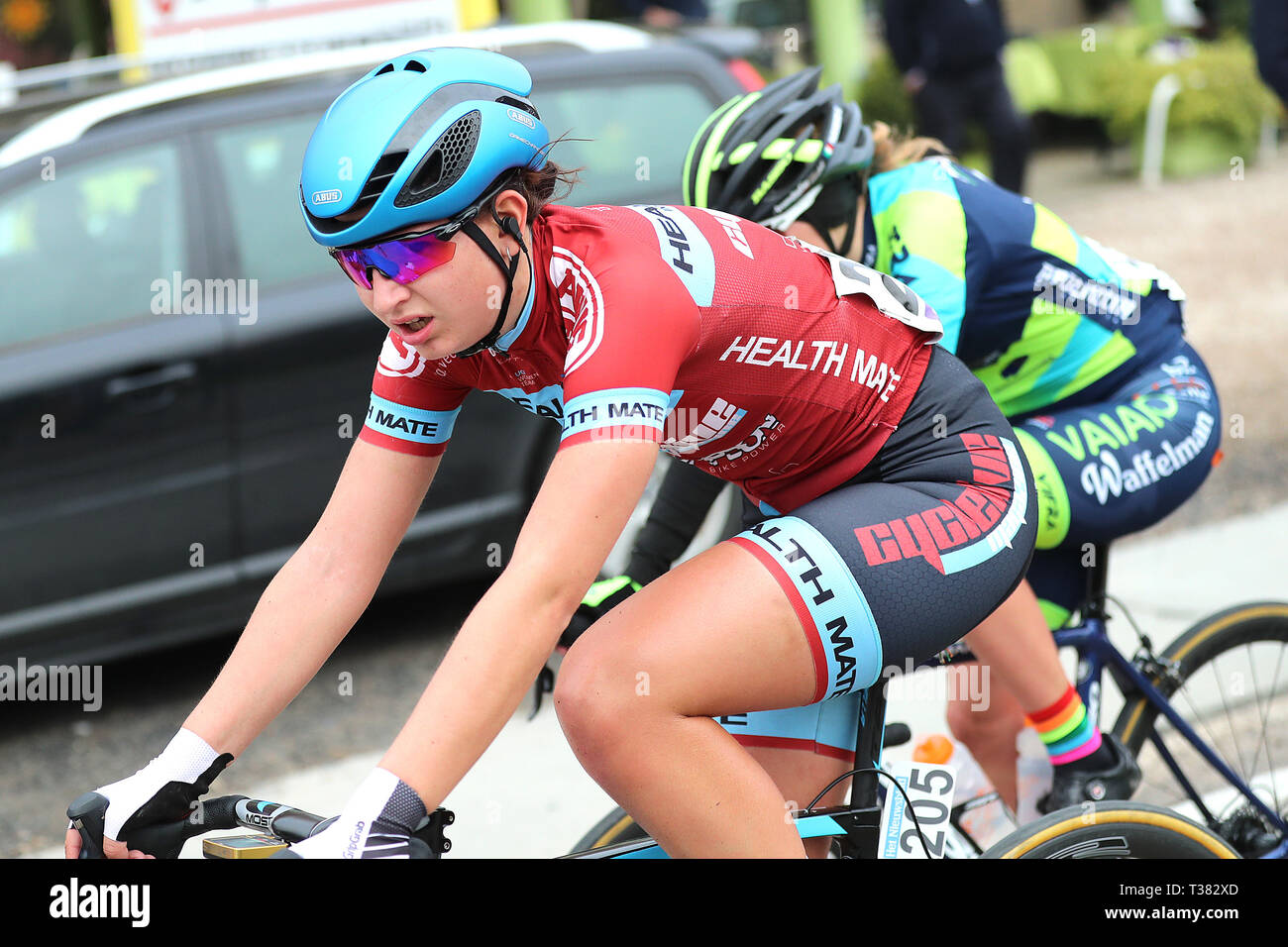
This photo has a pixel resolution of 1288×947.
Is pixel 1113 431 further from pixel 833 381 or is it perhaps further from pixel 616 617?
pixel 616 617

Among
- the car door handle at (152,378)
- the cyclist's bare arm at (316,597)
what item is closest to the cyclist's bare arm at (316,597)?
the cyclist's bare arm at (316,597)

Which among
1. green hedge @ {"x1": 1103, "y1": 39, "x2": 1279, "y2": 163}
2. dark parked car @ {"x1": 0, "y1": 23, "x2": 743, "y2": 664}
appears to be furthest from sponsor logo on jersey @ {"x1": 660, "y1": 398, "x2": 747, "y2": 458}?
green hedge @ {"x1": 1103, "y1": 39, "x2": 1279, "y2": 163}

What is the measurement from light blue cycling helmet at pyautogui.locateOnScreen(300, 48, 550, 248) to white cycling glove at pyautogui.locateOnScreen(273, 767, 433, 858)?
727 millimetres

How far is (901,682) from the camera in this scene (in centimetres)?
466

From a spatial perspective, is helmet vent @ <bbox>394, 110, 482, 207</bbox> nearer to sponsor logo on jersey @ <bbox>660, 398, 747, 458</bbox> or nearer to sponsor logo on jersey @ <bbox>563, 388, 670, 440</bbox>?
sponsor logo on jersey @ <bbox>563, 388, 670, 440</bbox>

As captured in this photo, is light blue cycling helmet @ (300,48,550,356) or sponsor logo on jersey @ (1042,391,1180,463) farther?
sponsor logo on jersey @ (1042,391,1180,463)

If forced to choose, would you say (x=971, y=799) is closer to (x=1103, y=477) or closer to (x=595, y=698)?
(x=1103, y=477)

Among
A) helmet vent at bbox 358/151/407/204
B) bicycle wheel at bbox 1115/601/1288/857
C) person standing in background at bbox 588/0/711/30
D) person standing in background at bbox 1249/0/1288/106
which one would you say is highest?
person standing in background at bbox 588/0/711/30

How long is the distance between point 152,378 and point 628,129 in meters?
2.01

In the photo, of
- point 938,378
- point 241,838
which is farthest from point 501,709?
point 938,378

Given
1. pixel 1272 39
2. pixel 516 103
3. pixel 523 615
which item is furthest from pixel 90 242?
pixel 1272 39

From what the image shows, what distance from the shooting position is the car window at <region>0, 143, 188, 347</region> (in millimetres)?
4828
